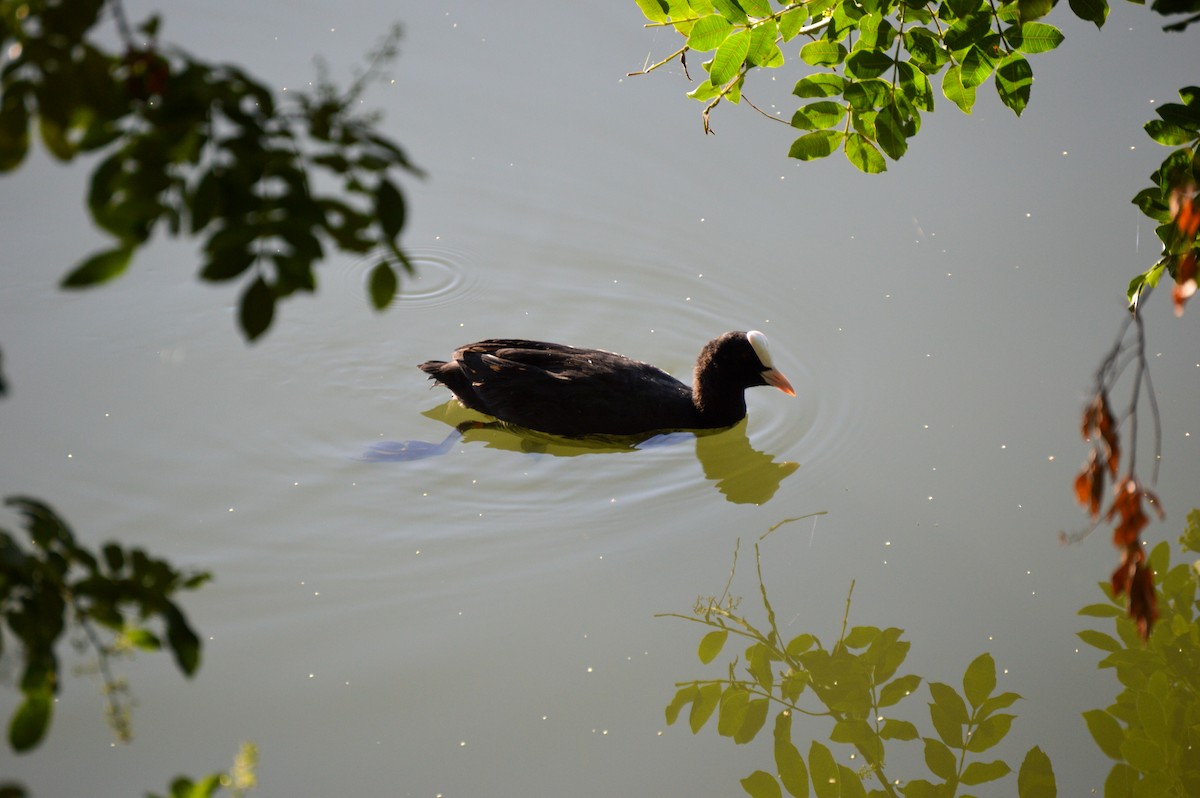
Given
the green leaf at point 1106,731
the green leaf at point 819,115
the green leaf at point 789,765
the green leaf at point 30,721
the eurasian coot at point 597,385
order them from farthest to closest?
1. the eurasian coot at point 597,385
2. the green leaf at point 1106,731
3. the green leaf at point 819,115
4. the green leaf at point 789,765
5. the green leaf at point 30,721

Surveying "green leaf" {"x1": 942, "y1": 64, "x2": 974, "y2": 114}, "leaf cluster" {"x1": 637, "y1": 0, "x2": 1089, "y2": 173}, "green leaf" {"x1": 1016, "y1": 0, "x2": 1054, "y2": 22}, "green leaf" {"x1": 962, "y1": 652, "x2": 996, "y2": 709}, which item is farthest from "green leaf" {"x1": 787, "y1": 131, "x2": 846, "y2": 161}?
"green leaf" {"x1": 962, "y1": 652, "x2": 996, "y2": 709}

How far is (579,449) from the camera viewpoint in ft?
19.4

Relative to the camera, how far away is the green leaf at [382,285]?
1.68 metres

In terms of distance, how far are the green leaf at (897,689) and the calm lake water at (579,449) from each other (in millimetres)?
76

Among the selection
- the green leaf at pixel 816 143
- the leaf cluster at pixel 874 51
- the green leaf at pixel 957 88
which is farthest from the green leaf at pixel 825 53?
the green leaf at pixel 957 88

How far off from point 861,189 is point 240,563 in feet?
15.4

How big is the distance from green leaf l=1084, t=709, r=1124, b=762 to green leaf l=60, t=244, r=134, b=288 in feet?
12.4

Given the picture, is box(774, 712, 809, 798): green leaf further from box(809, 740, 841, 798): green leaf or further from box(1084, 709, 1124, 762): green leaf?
box(1084, 709, 1124, 762): green leaf

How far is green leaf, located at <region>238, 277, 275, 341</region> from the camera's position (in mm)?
1606

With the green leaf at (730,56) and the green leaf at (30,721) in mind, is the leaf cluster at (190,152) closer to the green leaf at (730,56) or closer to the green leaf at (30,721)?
the green leaf at (30,721)

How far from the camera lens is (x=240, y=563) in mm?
4832

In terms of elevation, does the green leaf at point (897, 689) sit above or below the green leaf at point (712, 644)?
below

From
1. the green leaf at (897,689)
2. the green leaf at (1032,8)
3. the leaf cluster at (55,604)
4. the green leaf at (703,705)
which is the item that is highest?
the green leaf at (1032,8)

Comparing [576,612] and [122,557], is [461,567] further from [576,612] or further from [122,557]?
[122,557]
